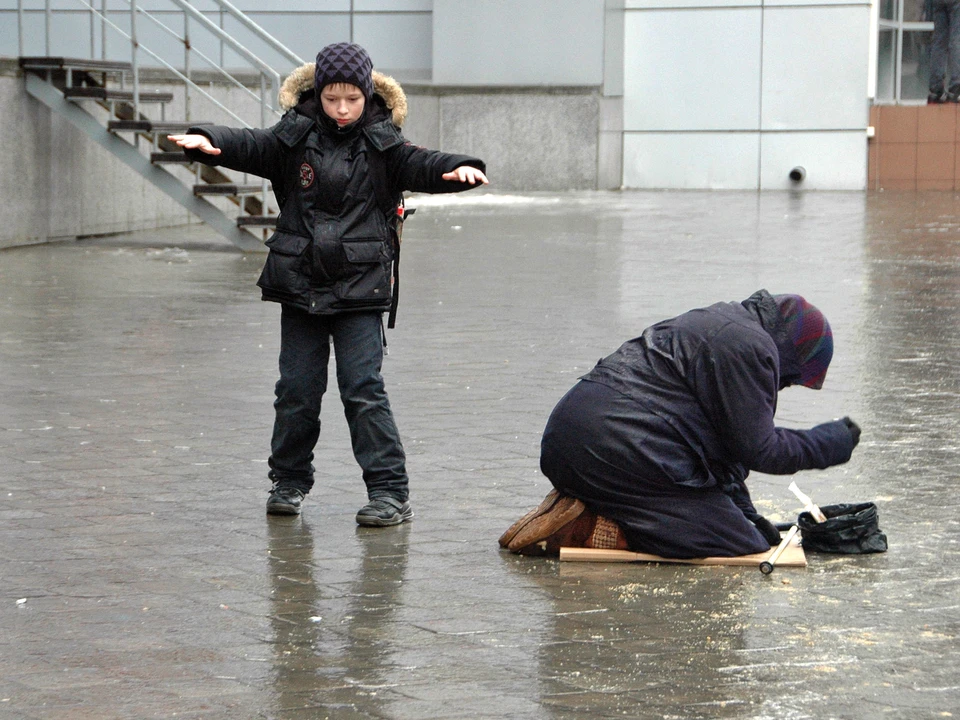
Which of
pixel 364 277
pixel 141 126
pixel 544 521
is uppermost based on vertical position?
pixel 141 126

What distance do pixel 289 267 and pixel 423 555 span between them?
114 cm

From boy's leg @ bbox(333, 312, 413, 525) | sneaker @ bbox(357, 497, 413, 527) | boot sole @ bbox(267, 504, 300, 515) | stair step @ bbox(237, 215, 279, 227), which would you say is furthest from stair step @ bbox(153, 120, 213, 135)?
sneaker @ bbox(357, 497, 413, 527)

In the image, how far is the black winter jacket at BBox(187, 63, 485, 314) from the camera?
5.44 m

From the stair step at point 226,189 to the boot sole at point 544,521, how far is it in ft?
32.0

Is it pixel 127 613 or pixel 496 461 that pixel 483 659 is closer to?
pixel 127 613

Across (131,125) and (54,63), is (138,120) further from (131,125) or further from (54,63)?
(54,63)

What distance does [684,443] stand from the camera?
4.93 metres

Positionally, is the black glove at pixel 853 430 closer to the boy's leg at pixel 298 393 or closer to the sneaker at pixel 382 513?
the sneaker at pixel 382 513

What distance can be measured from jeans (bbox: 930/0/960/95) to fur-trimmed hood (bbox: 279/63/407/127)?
19.6 metres

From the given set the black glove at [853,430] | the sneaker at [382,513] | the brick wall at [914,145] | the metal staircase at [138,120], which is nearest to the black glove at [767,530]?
the black glove at [853,430]

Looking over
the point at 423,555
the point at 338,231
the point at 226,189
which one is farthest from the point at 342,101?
the point at 226,189

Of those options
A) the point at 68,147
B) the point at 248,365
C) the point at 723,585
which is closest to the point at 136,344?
the point at 248,365

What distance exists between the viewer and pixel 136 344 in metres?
9.41

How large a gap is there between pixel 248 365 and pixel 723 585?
4501mm
